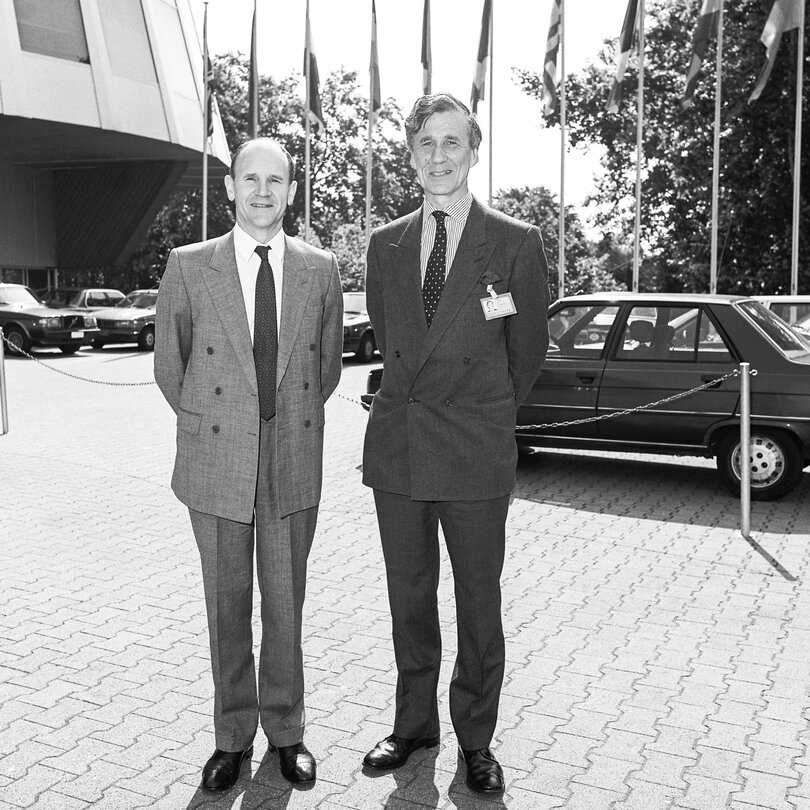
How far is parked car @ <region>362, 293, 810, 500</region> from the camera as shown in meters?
8.38

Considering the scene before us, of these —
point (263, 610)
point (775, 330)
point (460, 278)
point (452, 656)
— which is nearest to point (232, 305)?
point (460, 278)

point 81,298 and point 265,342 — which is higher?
point 81,298

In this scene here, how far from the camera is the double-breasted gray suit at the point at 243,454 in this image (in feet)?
11.5

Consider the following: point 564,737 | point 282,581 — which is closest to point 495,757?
point 564,737

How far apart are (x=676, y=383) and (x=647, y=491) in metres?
0.96

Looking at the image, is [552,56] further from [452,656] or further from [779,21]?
[452,656]

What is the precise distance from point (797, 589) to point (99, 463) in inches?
255

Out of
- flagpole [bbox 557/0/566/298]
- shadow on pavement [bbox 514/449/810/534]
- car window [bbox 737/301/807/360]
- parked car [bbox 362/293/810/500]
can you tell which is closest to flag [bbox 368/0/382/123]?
flagpole [bbox 557/0/566/298]

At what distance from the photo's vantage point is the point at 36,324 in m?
24.4

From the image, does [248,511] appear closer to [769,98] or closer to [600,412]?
[600,412]

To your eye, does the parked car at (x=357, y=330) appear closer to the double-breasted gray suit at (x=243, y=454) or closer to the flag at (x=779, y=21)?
the flag at (x=779, y=21)

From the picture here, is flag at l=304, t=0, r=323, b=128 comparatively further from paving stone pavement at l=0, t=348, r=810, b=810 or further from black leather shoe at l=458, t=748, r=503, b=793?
black leather shoe at l=458, t=748, r=503, b=793

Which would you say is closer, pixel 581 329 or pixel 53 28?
pixel 581 329

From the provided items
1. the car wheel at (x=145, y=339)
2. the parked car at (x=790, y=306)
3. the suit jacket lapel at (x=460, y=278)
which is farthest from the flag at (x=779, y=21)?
the suit jacket lapel at (x=460, y=278)
